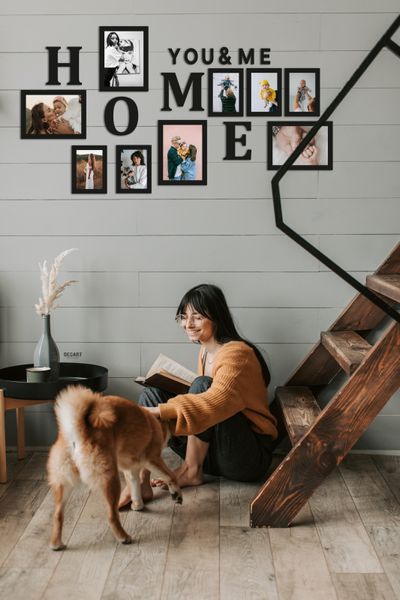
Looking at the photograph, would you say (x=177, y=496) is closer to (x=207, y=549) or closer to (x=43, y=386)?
(x=207, y=549)

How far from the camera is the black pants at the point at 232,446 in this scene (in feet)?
9.93

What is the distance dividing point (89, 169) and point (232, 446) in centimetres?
154

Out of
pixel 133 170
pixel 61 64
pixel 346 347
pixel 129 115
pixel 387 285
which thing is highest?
pixel 61 64

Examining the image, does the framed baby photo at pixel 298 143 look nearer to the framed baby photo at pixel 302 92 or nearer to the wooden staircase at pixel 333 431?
the framed baby photo at pixel 302 92

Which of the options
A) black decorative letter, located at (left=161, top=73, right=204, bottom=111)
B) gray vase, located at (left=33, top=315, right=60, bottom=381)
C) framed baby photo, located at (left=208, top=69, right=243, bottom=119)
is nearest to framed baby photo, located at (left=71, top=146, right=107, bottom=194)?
black decorative letter, located at (left=161, top=73, right=204, bottom=111)

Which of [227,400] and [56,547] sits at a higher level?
[227,400]

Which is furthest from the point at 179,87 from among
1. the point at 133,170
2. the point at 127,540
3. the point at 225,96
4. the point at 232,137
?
the point at 127,540

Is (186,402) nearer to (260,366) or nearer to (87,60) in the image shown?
(260,366)

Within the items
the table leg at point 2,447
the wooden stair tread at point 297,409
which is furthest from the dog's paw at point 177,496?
the table leg at point 2,447

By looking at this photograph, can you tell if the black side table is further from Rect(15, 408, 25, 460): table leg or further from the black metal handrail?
the black metal handrail

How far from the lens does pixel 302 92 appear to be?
11.8ft

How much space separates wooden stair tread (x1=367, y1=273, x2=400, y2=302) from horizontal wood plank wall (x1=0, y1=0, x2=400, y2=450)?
28 centimetres

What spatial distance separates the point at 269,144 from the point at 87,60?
98 cm

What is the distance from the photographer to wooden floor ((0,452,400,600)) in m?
2.25
